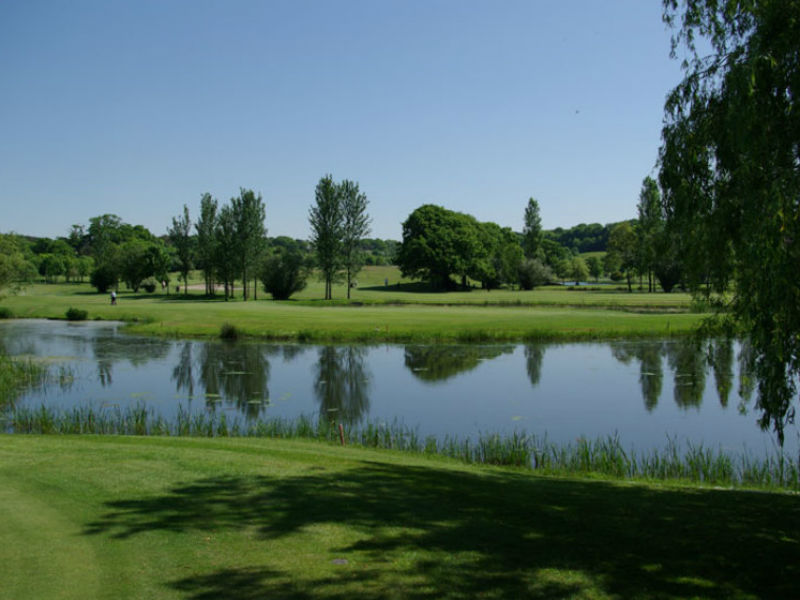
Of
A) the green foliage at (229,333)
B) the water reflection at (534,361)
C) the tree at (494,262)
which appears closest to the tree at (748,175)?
the water reflection at (534,361)

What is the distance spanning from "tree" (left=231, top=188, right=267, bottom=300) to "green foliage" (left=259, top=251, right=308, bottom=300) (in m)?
1.78

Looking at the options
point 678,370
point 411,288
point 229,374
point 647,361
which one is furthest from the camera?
point 411,288

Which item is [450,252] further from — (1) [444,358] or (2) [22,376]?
(2) [22,376]

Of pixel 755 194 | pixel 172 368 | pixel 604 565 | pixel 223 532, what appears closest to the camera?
pixel 604 565

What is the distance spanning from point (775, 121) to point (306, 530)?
27.0 ft

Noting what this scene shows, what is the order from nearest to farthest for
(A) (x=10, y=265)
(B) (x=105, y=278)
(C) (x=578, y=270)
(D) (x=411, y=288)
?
(A) (x=10, y=265)
(B) (x=105, y=278)
(D) (x=411, y=288)
(C) (x=578, y=270)

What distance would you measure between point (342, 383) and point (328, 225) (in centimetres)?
5260

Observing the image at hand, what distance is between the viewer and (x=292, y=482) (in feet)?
32.5

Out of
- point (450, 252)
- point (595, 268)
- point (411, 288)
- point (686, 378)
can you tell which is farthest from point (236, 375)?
point (595, 268)

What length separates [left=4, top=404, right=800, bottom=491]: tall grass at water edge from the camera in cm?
1389

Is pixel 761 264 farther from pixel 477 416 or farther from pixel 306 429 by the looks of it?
pixel 477 416

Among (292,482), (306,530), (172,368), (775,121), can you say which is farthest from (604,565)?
(172,368)

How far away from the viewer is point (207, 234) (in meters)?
86.2

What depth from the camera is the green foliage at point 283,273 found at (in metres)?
79.5
